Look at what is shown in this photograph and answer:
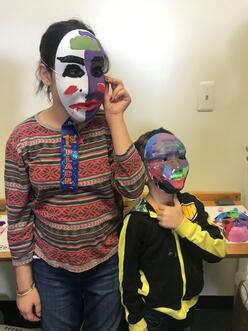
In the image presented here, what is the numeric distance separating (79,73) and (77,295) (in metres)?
0.61

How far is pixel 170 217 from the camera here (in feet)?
3.19

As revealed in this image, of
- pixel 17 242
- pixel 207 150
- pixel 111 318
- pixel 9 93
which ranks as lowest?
pixel 111 318

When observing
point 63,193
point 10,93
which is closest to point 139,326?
point 63,193

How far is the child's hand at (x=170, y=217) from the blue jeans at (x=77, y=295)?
0.57 feet

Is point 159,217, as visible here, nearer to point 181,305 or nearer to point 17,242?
point 181,305

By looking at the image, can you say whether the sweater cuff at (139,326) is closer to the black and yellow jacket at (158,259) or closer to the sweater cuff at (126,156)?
the black and yellow jacket at (158,259)

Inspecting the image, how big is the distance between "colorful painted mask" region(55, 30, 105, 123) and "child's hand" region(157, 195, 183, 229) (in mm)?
321

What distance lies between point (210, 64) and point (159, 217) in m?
0.75

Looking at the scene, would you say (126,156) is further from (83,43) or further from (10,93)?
(10,93)

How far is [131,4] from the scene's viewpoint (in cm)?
139

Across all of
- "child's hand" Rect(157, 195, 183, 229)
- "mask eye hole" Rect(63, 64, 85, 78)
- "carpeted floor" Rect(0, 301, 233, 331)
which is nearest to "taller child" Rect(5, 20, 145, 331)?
"mask eye hole" Rect(63, 64, 85, 78)

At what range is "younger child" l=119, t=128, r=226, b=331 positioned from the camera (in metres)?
0.98

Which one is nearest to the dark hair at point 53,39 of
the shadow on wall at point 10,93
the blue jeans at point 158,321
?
the shadow on wall at point 10,93


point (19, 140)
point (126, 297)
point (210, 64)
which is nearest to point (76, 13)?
point (210, 64)
